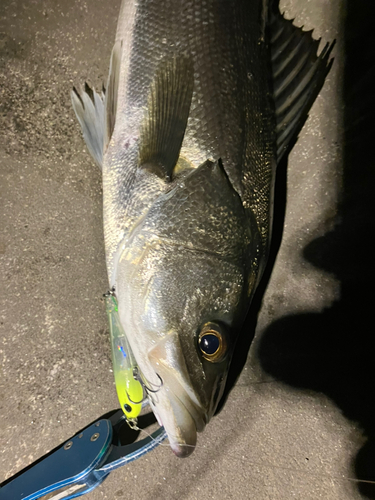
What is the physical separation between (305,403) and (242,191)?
1285 millimetres

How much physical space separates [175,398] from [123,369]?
464 millimetres

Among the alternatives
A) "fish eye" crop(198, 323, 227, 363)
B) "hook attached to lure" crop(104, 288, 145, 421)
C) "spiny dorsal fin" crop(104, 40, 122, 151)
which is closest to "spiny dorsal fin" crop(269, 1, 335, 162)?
"spiny dorsal fin" crop(104, 40, 122, 151)

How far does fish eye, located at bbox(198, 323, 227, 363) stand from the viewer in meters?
0.98

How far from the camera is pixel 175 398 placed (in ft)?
3.17

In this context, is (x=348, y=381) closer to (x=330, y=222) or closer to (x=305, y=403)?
(x=305, y=403)

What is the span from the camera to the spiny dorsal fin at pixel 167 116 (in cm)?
106

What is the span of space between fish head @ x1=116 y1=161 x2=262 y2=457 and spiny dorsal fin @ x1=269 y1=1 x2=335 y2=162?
1.57 ft

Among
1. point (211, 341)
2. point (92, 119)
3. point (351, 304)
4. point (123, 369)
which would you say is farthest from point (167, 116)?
point (351, 304)

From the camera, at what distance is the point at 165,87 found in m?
1.08

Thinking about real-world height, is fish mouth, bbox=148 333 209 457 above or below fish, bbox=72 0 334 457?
below

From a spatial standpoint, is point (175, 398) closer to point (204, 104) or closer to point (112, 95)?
point (204, 104)

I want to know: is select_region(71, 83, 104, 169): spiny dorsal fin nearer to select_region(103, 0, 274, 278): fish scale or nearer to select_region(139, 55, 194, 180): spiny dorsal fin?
select_region(103, 0, 274, 278): fish scale

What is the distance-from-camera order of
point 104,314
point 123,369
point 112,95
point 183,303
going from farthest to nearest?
point 104,314, point 123,369, point 112,95, point 183,303

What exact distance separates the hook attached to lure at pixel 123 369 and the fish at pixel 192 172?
233 millimetres
